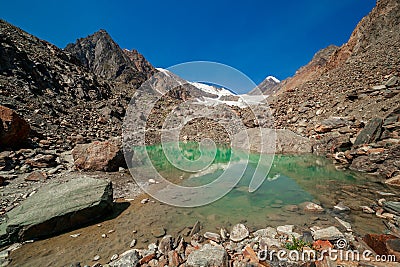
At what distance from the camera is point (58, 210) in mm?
3344

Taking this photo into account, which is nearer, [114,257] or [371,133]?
[114,257]

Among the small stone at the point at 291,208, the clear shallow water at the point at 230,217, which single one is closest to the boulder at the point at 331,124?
the clear shallow water at the point at 230,217

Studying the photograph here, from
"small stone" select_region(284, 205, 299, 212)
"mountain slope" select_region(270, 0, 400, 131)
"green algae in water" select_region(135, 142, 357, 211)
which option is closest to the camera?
"small stone" select_region(284, 205, 299, 212)

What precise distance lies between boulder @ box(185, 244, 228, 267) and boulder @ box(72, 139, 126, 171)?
550cm

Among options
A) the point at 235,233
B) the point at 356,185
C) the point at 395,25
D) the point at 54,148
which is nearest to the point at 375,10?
the point at 395,25

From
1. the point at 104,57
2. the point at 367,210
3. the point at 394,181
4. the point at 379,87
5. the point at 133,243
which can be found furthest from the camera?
the point at 104,57

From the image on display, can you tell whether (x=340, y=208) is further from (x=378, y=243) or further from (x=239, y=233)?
(x=239, y=233)

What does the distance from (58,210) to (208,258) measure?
9.04 feet

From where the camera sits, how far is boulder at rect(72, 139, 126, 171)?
678 centimetres

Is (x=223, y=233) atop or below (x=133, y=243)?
atop

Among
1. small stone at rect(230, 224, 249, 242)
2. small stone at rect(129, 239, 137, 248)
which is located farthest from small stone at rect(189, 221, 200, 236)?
small stone at rect(129, 239, 137, 248)

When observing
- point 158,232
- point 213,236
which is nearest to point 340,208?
point 213,236

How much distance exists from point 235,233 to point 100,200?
2.65m

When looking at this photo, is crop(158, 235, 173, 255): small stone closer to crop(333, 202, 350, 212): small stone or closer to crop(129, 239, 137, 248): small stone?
crop(129, 239, 137, 248): small stone
